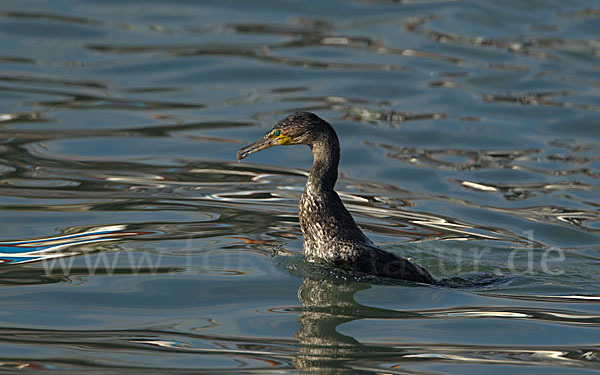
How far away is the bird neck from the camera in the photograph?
771cm

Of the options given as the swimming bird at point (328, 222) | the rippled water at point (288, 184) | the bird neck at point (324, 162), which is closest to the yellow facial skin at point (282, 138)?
the swimming bird at point (328, 222)

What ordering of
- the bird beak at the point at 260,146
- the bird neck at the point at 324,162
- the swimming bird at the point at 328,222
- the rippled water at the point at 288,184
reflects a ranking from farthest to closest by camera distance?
the bird beak at the point at 260,146
the bird neck at the point at 324,162
the swimming bird at the point at 328,222
the rippled water at the point at 288,184

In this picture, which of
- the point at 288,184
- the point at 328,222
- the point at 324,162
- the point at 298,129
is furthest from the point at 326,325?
the point at 288,184

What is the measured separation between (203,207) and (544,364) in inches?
183

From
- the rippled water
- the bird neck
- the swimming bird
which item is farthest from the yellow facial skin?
the rippled water

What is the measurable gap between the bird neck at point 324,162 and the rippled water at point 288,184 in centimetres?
69

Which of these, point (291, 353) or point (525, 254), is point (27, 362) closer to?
point (291, 353)

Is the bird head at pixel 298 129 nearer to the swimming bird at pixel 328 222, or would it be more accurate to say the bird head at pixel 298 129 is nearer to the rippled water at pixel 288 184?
the swimming bird at pixel 328 222

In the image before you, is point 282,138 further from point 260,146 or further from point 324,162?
point 324,162

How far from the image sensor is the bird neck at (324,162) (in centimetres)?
771

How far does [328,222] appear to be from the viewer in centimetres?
754

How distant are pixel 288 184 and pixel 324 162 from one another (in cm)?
336

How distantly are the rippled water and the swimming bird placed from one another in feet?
0.54

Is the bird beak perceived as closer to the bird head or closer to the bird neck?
the bird head
